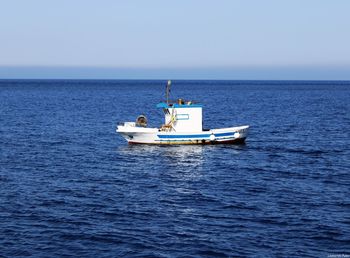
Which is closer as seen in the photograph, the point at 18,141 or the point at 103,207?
the point at 103,207

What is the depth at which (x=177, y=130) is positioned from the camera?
54500 mm

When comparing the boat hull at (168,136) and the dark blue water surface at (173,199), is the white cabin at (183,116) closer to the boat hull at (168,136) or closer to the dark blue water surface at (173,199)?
the boat hull at (168,136)

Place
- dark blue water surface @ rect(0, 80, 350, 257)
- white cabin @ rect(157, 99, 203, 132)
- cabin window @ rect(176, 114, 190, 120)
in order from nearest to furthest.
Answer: dark blue water surface @ rect(0, 80, 350, 257) → white cabin @ rect(157, 99, 203, 132) → cabin window @ rect(176, 114, 190, 120)

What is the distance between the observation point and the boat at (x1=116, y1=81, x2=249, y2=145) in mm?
53719

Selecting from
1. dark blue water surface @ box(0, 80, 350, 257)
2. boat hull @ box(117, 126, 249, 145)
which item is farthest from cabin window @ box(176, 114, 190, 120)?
dark blue water surface @ box(0, 80, 350, 257)

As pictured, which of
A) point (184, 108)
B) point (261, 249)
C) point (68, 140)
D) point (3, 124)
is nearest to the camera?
point (261, 249)

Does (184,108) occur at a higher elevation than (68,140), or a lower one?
higher

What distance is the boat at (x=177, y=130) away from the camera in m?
53.7

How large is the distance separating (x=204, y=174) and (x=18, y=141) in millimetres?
25651

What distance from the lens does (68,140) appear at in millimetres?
59531

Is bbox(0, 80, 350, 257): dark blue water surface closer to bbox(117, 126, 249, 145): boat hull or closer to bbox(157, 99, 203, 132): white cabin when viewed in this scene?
bbox(117, 126, 249, 145): boat hull

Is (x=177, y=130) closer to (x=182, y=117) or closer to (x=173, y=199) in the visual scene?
(x=182, y=117)

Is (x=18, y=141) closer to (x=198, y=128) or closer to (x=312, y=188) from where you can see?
(x=198, y=128)

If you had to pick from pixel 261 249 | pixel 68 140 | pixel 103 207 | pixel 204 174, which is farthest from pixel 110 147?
→ pixel 261 249
